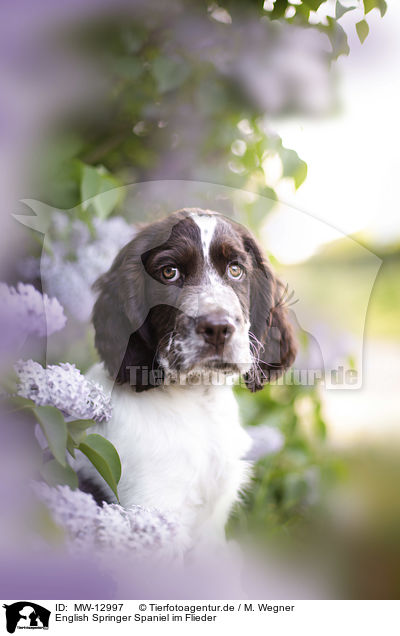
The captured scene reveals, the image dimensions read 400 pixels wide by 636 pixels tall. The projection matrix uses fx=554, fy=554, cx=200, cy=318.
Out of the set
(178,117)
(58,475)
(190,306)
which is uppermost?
(178,117)

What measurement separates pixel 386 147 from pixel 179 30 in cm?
63

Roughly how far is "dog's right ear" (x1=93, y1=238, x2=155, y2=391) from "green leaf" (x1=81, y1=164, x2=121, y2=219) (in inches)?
4.6

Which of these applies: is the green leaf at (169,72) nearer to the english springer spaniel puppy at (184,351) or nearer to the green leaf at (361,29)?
the english springer spaniel puppy at (184,351)

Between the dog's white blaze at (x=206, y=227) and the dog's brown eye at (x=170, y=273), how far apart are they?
0.27 feet

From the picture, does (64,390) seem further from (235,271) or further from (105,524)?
(235,271)

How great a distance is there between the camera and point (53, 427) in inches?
48.4

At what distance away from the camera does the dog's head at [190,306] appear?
1329mm

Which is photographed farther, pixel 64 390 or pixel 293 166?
pixel 293 166

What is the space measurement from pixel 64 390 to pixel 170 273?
38 centimetres

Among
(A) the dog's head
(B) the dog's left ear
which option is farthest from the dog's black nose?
(B) the dog's left ear

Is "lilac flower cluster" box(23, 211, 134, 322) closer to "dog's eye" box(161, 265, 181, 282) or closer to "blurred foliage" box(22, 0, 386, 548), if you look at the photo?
"blurred foliage" box(22, 0, 386, 548)

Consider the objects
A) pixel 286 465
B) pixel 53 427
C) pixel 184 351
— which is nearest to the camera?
pixel 53 427
